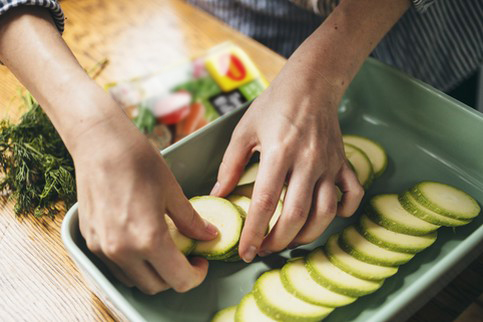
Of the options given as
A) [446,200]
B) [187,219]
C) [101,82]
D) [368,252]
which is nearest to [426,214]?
[446,200]

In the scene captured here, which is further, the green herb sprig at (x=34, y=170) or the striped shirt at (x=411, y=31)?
the striped shirt at (x=411, y=31)

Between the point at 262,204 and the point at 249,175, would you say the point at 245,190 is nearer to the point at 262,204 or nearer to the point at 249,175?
the point at 249,175

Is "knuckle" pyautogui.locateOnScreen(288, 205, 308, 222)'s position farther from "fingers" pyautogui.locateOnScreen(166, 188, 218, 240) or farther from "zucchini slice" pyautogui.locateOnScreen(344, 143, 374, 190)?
"zucchini slice" pyautogui.locateOnScreen(344, 143, 374, 190)

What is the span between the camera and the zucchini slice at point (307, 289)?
931 millimetres

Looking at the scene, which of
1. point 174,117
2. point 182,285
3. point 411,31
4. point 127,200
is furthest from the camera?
point 411,31

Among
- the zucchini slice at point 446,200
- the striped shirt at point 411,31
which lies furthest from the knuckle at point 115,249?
the striped shirt at point 411,31

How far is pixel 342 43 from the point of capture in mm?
1098

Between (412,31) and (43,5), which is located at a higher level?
(43,5)

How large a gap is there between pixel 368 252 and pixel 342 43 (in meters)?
0.45

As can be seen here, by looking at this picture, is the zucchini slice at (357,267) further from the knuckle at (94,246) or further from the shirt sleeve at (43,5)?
the shirt sleeve at (43,5)

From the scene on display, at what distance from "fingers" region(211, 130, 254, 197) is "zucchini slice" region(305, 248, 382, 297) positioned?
23 cm

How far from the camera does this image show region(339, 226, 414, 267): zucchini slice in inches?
39.1

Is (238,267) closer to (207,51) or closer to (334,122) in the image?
(334,122)

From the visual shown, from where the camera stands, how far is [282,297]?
0.94m
